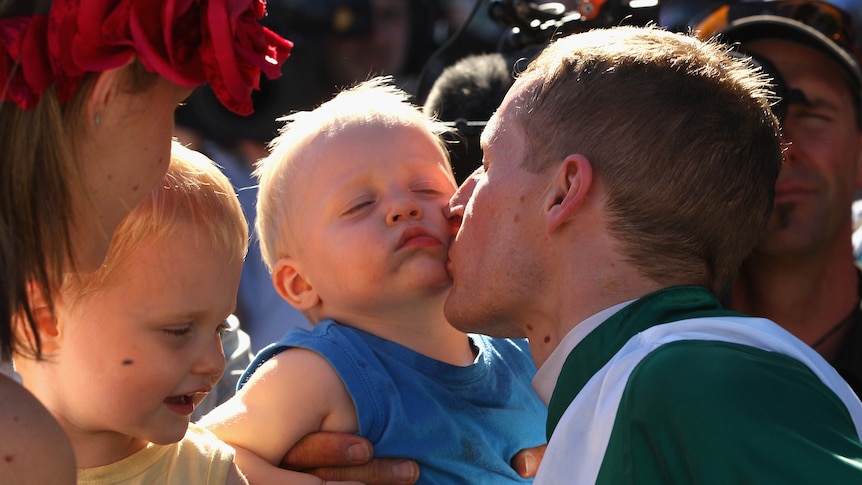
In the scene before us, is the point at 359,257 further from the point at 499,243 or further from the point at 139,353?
the point at 139,353

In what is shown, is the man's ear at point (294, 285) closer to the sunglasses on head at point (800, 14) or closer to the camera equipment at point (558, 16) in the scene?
the camera equipment at point (558, 16)

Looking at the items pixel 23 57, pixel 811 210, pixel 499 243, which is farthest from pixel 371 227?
pixel 811 210

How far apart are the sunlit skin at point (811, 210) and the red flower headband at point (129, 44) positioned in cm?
260

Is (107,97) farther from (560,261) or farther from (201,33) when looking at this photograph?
(560,261)

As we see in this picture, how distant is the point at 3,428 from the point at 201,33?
569 mm

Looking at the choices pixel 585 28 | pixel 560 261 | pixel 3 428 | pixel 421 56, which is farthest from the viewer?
pixel 421 56

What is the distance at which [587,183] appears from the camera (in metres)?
2.00

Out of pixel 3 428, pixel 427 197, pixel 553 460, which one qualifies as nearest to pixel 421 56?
pixel 427 197

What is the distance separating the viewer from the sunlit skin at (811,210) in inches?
139

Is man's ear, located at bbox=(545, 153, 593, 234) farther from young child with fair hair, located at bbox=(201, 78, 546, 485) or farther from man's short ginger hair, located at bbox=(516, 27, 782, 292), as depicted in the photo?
young child with fair hair, located at bbox=(201, 78, 546, 485)

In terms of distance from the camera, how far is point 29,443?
4.10 feet

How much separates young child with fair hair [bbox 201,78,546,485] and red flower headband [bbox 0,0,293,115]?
3.14ft

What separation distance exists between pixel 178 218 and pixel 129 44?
0.64 metres

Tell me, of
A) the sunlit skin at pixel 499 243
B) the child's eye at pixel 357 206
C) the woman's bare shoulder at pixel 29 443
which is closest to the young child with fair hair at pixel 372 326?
the child's eye at pixel 357 206
